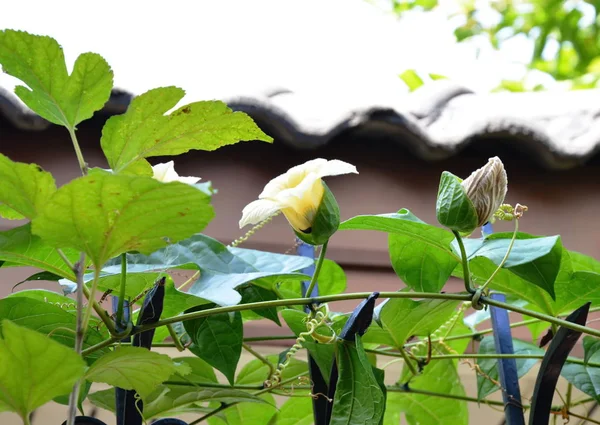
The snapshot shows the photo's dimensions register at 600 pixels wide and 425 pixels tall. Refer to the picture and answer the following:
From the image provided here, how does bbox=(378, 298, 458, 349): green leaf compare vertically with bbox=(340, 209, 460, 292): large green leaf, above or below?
below

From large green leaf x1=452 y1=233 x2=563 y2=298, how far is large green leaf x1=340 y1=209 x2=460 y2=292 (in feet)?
0.05

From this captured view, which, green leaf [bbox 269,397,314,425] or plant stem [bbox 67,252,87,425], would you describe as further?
green leaf [bbox 269,397,314,425]

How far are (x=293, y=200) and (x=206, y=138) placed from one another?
0.07 m

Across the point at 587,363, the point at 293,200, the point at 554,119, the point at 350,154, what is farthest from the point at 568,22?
the point at 293,200

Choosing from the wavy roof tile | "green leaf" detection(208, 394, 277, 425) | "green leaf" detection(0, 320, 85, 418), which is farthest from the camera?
the wavy roof tile

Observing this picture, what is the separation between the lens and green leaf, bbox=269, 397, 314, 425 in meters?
0.68

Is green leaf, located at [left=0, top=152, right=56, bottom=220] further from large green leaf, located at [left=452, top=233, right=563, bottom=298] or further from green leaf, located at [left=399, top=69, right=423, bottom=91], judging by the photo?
green leaf, located at [left=399, top=69, right=423, bottom=91]

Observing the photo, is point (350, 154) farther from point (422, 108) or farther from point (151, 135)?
point (151, 135)

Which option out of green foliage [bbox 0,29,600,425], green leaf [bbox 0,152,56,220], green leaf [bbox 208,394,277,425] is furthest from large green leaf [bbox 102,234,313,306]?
green leaf [bbox 208,394,277,425]

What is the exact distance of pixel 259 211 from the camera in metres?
0.46

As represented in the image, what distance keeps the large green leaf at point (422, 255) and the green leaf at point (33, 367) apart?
0.21 m

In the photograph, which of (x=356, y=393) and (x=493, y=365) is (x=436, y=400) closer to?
(x=493, y=365)

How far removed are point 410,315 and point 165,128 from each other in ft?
0.76

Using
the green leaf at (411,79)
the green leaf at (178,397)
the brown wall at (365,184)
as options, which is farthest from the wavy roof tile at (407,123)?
the green leaf at (411,79)
